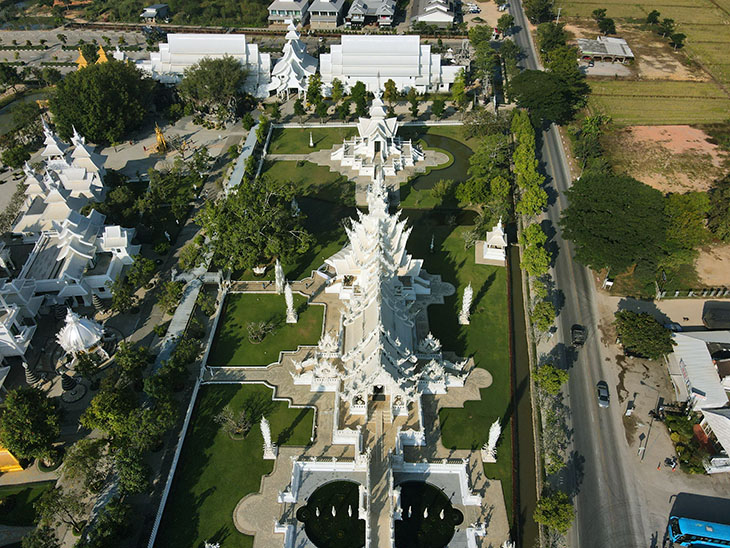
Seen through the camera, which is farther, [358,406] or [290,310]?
[290,310]

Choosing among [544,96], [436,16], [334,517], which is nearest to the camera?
[334,517]

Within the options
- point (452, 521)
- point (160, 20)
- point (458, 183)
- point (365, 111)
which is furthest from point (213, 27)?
point (452, 521)

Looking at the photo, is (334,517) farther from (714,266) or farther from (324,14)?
(324,14)

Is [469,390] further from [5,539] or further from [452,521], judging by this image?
[5,539]

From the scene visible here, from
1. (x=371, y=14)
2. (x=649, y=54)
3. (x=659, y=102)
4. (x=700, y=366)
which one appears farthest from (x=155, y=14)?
(x=700, y=366)

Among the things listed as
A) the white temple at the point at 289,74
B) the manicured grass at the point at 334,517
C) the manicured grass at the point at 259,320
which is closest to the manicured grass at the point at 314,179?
the manicured grass at the point at 259,320

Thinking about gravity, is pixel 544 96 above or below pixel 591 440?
above

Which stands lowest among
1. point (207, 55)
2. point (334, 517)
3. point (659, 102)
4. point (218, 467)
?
point (334, 517)
